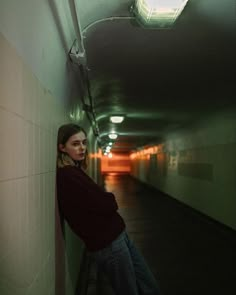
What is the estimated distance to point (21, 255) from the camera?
1417mm

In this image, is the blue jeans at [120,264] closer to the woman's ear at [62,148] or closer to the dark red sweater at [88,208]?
the dark red sweater at [88,208]

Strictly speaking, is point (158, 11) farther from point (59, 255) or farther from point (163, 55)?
point (59, 255)

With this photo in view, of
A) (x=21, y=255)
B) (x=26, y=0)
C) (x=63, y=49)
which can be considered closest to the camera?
(x=21, y=255)

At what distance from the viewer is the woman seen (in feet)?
7.43

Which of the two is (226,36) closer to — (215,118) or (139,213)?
(215,118)

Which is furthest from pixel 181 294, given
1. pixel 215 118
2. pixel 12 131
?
pixel 215 118

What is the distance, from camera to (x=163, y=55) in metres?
3.91

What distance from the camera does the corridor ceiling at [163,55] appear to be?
2756 mm

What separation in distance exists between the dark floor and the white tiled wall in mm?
2653

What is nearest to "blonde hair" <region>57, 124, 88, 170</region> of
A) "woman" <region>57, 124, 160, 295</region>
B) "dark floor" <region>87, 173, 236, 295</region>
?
"woman" <region>57, 124, 160, 295</region>

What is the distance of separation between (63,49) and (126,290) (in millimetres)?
1751

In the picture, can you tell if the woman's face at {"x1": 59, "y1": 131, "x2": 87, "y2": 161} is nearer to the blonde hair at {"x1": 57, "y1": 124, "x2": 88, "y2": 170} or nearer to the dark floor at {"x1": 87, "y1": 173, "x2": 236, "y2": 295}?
the blonde hair at {"x1": 57, "y1": 124, "x2": 88, "y2": 170}

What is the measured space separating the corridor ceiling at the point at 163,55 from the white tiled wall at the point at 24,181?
3.94 feet

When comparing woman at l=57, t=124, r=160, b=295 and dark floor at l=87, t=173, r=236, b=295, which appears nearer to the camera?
woman at l=57, t=124, r=160, b=295
